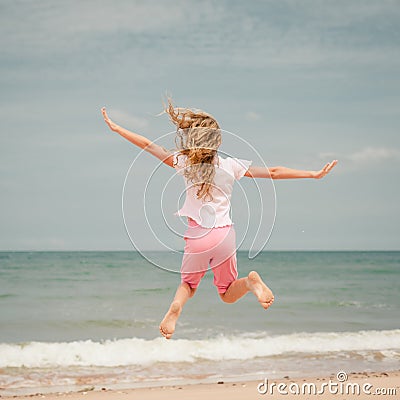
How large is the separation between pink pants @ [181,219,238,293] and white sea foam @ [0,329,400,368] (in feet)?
25.2

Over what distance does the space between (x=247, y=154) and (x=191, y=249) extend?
0.80m

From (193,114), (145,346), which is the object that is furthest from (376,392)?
(193,114)

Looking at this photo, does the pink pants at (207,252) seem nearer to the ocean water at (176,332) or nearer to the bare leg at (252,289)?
the bare leg at (252,289)

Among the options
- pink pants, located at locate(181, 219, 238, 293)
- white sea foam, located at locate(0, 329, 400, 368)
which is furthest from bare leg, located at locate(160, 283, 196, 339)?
white sea foam, located at locate(0, 329, 400, 368)

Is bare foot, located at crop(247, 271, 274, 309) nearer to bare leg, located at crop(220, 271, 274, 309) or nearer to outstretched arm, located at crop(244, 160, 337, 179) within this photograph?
bare leg, located at crop(220, 271, 274, 309)

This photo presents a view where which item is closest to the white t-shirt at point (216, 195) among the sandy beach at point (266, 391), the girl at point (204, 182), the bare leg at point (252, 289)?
the girl at point (204, 182)

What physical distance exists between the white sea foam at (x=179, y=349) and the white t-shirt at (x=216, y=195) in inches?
314

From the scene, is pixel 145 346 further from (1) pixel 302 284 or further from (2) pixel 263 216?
(1) pixel 302 284

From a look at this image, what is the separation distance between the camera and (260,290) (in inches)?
191

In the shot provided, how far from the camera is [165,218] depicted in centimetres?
504

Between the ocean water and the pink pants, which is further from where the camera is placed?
the ocean water

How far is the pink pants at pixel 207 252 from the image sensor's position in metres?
4.91

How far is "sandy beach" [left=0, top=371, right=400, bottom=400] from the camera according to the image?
9570 mm

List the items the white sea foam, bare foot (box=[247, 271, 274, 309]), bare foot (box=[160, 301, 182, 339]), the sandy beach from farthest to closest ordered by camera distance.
Result: the white sea foam
the sandy beach
bare foot (box=[160, 301, 182, 339])
bare foot (box=[247, 271, 274, 309])
